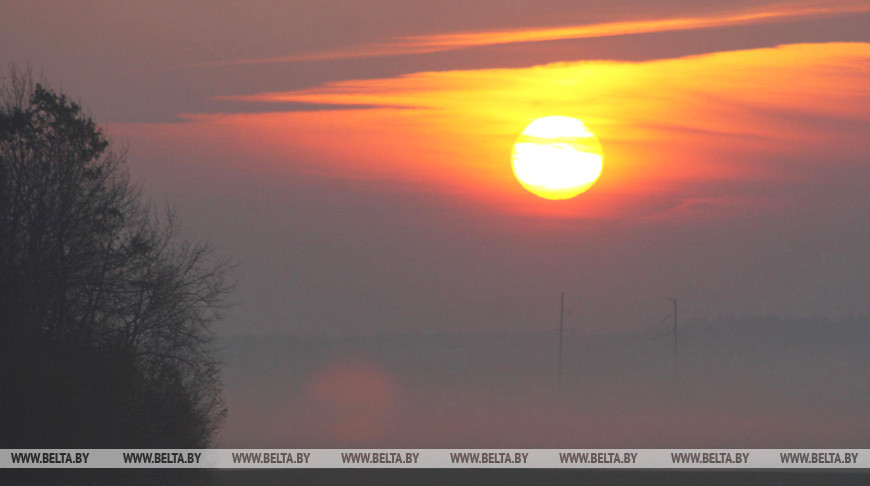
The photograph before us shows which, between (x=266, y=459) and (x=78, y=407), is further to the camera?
(x=78, y=407)

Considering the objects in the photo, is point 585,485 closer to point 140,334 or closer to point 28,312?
point 140,334

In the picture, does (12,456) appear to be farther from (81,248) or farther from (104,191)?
(104,191)

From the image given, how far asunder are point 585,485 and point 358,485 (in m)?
20.4

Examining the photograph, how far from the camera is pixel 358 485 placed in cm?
9062

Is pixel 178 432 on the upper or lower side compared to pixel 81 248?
lower

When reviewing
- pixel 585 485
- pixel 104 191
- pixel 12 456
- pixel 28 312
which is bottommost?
pixel 12 456

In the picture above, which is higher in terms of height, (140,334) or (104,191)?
(104,191)

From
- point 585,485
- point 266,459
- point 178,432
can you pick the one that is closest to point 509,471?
point 585,485

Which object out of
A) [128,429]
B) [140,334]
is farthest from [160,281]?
[128,429]

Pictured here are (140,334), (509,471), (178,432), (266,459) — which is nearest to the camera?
(266,459)

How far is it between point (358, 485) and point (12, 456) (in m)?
55.7

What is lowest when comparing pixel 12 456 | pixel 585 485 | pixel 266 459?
pixel 266 459

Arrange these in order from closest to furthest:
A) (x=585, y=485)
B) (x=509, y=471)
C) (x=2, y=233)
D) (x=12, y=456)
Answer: (x=12, y=456) → (x=2, y=233) → (x=585, y=485) → (x=509, y=471)

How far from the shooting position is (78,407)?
38.0m
